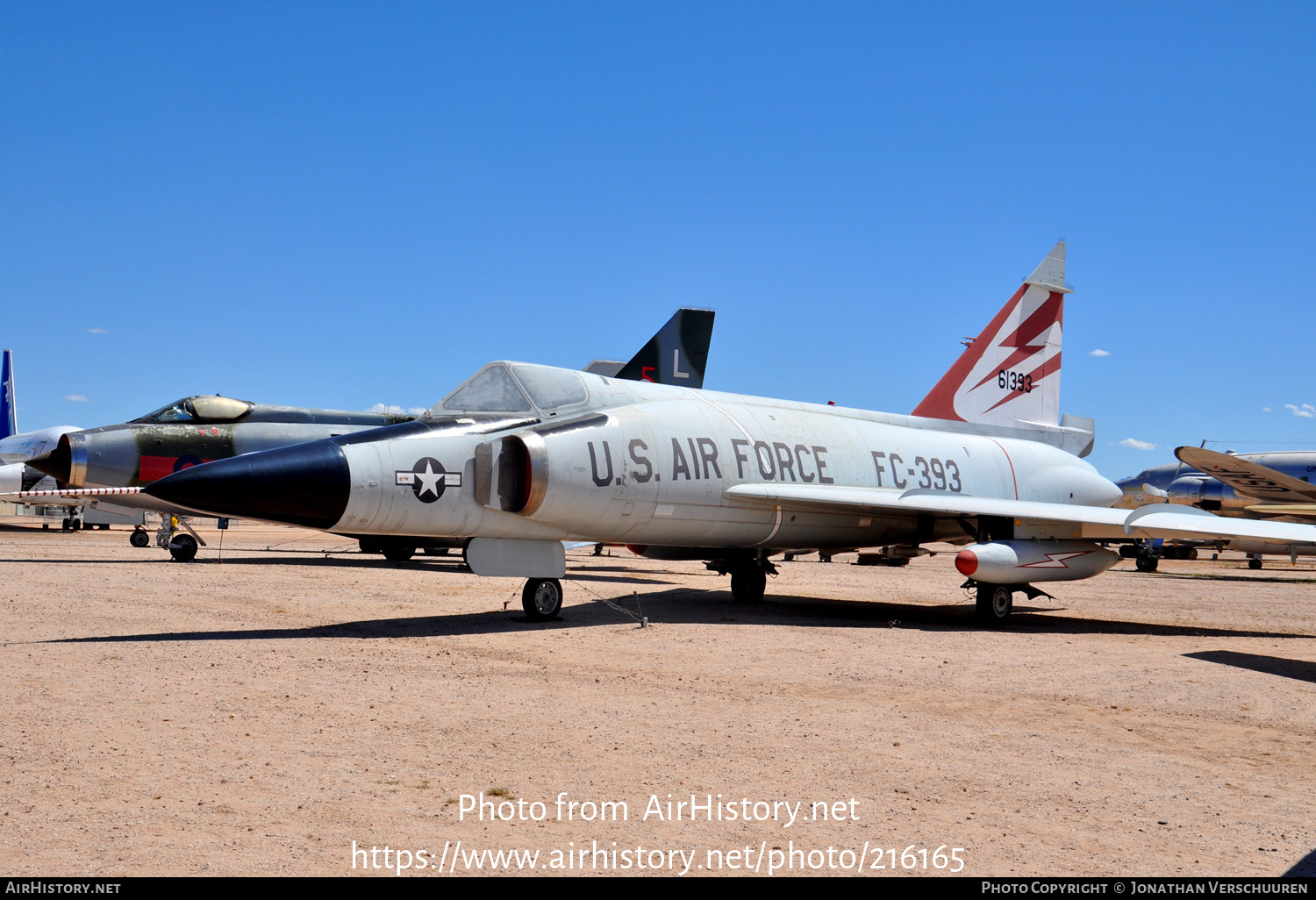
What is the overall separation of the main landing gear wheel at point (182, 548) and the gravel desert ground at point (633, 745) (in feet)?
28.2

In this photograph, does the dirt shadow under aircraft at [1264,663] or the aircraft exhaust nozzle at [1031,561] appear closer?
the dirt shadow under aircraft at [1264,663]

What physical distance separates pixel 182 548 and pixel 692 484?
12692mm

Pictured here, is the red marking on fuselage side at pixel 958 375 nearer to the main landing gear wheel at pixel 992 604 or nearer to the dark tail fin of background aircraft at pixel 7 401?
the main landing gear wheel at pixel 992 604

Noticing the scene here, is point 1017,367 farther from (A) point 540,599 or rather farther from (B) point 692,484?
(A) point 540,599

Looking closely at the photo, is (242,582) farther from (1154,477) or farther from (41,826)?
(1154,477)

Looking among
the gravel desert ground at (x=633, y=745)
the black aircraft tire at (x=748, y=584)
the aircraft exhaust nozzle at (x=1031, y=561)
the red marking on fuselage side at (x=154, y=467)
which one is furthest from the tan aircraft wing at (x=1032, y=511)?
the red marking on fuselage side at (x=154, y=467)

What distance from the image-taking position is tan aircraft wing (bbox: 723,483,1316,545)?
10578 millimetres

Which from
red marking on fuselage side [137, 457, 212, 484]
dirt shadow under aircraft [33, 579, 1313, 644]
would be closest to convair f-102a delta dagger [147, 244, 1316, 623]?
dirt shadow under aircraft [33, 579, 1313, 644]

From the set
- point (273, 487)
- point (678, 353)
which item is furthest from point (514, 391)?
point (678, 353)

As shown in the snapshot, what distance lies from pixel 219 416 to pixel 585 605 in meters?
10.6

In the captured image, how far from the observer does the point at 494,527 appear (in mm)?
10078

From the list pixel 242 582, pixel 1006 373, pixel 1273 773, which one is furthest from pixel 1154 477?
pixel 1273 773

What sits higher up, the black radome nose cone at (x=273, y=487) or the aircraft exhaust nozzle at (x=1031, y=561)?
the black radome nose cone at (x=273, y=487)

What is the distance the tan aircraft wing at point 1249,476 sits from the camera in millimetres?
28547
